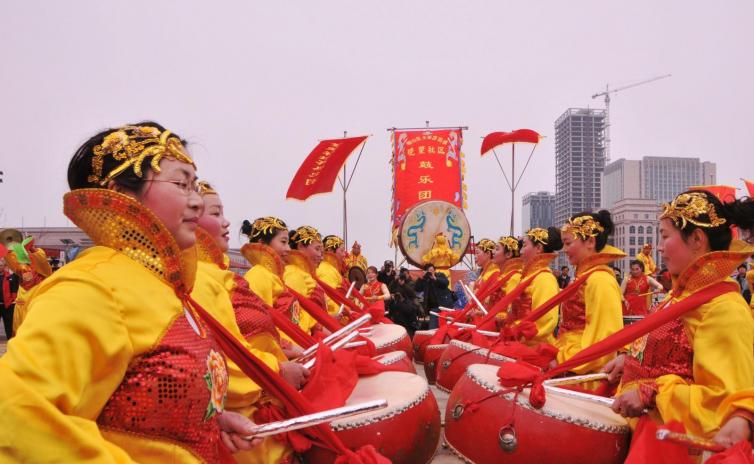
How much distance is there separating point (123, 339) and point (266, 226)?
2892mm

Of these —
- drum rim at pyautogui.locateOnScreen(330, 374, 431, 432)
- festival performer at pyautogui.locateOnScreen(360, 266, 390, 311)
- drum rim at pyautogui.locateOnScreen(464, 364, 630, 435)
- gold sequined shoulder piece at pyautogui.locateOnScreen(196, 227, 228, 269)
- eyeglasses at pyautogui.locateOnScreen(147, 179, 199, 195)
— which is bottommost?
festival performer at pyautogui.locateOnScreen(360, 266, 390, 311)

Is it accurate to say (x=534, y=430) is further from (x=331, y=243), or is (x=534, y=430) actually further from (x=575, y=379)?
(x=331, y=243)

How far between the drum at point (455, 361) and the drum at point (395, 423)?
1.64 m

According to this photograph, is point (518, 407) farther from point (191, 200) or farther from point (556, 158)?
point (556, 158)

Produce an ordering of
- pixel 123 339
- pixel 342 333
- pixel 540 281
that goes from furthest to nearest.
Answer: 1. pixel 540 281
2. pixel 342 333
3. pixel 123 339

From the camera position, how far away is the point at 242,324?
8.06ft

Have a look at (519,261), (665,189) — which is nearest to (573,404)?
(519,261)

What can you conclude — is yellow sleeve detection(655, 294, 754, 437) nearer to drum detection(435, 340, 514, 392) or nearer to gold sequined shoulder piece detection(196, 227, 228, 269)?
gold sequined shoulder piece detection(196, 227, 228, 269)

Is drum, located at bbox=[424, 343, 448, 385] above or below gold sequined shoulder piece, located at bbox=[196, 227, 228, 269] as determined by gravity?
below

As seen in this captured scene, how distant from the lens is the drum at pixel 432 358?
5.33 meters

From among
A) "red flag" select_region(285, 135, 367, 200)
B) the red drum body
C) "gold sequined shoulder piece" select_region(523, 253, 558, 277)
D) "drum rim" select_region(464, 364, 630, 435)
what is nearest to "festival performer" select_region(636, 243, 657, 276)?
"red flag" select_region(285, 135, 367, 200)

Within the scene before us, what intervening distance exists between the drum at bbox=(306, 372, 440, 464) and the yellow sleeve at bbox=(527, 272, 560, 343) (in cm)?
173

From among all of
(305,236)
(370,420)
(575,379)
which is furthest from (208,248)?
(305,236)

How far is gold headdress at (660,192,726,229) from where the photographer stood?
2.13m
